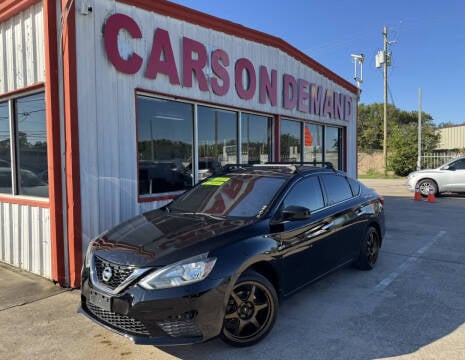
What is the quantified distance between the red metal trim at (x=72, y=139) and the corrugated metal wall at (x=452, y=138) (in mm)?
41248

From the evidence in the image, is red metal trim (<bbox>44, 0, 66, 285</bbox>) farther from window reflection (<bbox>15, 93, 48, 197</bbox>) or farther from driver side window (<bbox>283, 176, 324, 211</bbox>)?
driver side window (<bbox>283, 176, 324, 211</bbox>)

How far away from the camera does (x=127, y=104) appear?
231 inches

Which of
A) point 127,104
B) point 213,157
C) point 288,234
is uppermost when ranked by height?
point 127,104

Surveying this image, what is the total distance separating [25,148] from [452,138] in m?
43.5

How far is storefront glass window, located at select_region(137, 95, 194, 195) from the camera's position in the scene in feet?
20.6

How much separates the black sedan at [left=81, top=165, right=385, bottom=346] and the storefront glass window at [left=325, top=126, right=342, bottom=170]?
287 inches

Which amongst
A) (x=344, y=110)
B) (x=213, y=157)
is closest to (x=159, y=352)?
(x=213, y=157)

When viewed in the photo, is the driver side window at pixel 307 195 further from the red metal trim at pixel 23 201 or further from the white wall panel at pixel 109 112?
the red metal trim at pixel 23 201

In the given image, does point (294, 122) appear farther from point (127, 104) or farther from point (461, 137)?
point (461, 137)

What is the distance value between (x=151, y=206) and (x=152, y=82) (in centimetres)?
202

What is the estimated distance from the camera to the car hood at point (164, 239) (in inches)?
129

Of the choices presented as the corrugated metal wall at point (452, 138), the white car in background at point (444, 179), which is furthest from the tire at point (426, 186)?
the corrugated metal wall at point (452, 138)

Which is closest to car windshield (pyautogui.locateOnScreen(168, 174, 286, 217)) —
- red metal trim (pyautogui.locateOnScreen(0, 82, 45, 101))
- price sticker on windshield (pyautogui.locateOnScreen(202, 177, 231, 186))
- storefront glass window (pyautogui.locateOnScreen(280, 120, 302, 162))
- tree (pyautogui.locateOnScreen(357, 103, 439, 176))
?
price sticker on windshield (pyautogui.locateOnScreen(202, 177, 231, 186))

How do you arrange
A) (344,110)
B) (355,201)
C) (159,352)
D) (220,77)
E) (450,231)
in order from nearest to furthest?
(159,352), (355,201), (220,77), (450,231), (344,110)
